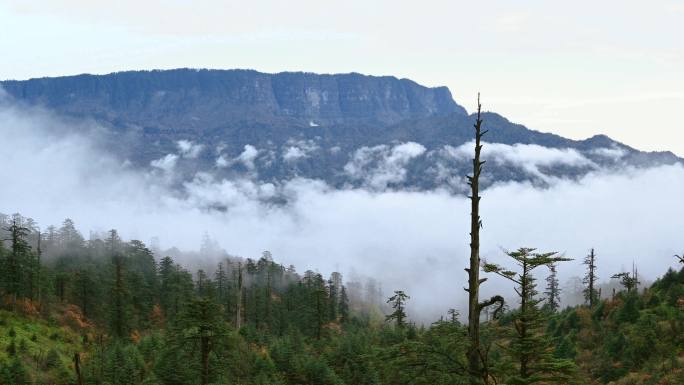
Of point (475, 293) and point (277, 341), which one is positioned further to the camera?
point (277, 341)

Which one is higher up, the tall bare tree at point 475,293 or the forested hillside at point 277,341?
the tall bare tree at point 475,293

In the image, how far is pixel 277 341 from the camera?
257 ft

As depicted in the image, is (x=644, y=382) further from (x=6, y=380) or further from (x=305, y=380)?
(x=6, y=380)

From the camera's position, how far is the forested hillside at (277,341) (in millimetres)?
17609

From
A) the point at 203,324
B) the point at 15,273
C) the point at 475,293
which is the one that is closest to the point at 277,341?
the point at 15,273

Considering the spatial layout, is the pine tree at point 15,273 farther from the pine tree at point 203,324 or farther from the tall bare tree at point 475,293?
the tall bare tree at point 475,293

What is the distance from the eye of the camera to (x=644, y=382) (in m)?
44.0

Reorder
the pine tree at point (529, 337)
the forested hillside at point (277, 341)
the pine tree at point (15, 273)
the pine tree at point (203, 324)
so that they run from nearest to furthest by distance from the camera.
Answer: the forested hillside at point (277, 341)
the pine tree at point (529, 337)
the pine tree at point (203, 324)
the pine tree at point (15, 273)

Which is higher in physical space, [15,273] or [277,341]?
[15,273]

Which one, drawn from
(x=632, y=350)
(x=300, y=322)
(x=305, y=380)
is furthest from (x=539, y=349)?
(x=300, y=322)

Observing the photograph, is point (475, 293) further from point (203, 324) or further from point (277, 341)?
point (277, 341)

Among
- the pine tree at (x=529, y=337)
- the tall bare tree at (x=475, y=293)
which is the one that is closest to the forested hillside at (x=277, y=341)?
the pine tree at (x=529, y=337)

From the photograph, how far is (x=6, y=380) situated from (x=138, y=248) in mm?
106488

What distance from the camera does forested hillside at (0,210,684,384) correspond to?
693 inches
